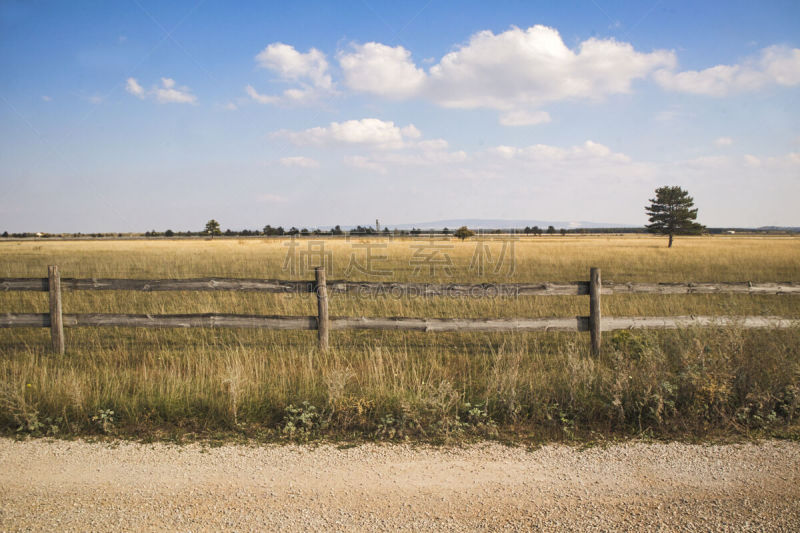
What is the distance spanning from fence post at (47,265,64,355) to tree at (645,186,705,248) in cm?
7693

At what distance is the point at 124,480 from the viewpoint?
3.82m

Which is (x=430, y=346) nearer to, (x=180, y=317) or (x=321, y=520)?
(x=180, y=317)

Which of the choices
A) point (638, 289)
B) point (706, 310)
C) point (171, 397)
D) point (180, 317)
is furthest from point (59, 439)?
point (706, 310)

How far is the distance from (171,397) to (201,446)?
1149 millimetres

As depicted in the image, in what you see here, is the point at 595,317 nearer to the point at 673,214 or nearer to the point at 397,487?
the point at 397,487

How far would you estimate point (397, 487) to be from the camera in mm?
3682

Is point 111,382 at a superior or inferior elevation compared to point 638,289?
inferior

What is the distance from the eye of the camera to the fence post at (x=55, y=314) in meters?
7.62

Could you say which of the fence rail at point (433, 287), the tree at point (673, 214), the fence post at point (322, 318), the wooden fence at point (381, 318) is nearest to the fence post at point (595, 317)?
the wooden fence at point (381, 318)

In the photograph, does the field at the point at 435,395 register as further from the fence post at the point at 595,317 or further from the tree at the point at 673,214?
the tree at the point at 673,214

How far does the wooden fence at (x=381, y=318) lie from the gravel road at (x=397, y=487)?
9.06ft

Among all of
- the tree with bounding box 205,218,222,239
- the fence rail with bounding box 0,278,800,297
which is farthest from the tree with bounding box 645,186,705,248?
the tree with bounding box 205,218,222,239

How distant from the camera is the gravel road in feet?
10.6

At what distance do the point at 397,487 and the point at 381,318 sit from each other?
3.44m
